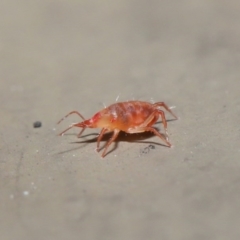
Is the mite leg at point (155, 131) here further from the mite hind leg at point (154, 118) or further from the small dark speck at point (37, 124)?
the small dark speck at point (37, 124)

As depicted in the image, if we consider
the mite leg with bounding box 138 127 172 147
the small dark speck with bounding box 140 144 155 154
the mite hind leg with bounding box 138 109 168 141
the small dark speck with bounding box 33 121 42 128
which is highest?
the mite hind leg with bounding box 138 109 168 141

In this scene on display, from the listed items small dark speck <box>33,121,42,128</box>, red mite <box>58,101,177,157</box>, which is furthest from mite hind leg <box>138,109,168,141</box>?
small dark speck <box>33,121,42,128</box>

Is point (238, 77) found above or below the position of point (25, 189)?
above

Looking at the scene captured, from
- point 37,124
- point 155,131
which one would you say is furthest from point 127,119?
point 37,124

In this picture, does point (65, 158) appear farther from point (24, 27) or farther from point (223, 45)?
point (24, 27)

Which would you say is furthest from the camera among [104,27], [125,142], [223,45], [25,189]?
[104,27]

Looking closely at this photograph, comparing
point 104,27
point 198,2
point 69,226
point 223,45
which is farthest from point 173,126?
point 198,2

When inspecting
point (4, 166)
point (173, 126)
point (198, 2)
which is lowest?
point (4, 166)

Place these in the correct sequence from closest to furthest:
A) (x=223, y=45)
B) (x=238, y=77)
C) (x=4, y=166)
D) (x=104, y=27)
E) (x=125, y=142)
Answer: (x=4, y=166)
(x=125, y=142)
(x=238, y=77)
(x=223, y=45)
(x=104, y=27)

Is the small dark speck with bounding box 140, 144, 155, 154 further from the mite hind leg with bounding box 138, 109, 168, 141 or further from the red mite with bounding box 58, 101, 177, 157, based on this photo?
the mite hind leg with bounding box 138, 109, 168, 141
